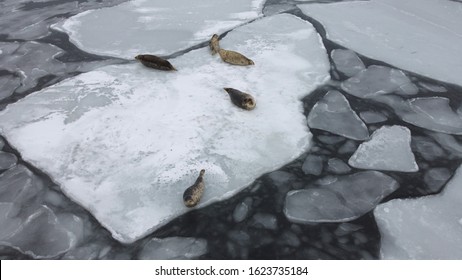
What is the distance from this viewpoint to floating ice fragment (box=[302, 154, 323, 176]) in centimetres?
168

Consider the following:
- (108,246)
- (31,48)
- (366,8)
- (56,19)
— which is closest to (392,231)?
(108,246)

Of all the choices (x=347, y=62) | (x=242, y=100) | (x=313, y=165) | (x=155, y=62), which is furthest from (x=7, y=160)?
(x=347, y=62)

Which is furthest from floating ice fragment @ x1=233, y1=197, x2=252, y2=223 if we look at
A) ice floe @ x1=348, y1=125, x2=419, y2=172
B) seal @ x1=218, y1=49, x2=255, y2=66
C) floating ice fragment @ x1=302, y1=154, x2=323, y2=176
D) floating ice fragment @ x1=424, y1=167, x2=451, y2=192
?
seal @ x1=218, y1=49, x2=255, y2=66

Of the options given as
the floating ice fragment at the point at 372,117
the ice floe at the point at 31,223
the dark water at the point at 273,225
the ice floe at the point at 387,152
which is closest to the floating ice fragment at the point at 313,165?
the dark water at the point at 273,225

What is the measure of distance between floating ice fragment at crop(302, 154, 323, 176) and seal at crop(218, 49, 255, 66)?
94cm

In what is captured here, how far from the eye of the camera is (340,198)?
1.55m

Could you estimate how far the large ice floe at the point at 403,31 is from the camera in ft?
8.18

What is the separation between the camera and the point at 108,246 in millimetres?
1396

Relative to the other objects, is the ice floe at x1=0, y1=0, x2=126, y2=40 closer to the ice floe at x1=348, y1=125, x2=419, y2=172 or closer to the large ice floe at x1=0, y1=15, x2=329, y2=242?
the large ice floe at x1=0, y1=15, x2=329, y2=242

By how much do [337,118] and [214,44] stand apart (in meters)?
1.08

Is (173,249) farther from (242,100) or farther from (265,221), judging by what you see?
(242,100)

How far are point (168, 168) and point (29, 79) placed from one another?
52.0 inches

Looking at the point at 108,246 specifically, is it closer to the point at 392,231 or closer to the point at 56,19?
the point at 392,231

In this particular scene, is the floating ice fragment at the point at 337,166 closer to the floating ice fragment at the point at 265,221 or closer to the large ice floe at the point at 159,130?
the large ice floe at the point at 159,130
